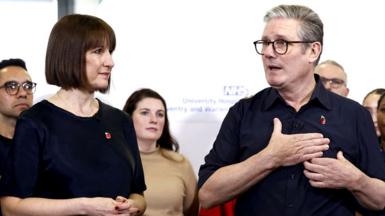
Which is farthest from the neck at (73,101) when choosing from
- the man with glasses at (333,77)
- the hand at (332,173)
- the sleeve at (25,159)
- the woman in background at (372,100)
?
the woman in background at (372,100)

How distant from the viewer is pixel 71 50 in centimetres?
212

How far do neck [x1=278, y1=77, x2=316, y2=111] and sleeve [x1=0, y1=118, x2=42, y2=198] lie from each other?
92 cm

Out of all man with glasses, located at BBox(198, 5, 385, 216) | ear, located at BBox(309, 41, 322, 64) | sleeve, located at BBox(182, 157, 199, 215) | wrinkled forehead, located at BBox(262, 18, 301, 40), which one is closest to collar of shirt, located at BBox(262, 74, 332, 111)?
man with glasses, located at BBox(198, 5, 385, 216)

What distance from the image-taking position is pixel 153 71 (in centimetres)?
408

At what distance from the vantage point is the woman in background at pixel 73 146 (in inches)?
80.2

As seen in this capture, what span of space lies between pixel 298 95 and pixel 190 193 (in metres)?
1.61

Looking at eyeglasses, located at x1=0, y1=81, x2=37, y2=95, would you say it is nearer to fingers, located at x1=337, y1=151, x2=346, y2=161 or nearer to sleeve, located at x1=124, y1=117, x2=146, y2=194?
sleeve, located at x1=124, y1=117, x2=146, y2=194

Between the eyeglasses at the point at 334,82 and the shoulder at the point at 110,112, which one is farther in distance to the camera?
the eyeglasses at the point at 334,82

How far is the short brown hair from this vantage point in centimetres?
212

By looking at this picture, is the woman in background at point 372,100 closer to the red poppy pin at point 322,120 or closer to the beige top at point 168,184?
the beige top at point 168,184

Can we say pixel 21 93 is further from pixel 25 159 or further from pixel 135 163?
pixel 25 159

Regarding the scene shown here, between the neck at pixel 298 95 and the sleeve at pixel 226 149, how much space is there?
0.19 m

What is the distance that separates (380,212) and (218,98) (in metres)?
2.01

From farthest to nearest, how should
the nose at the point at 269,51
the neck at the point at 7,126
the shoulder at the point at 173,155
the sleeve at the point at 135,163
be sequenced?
the shoulder at the point at 173,155
the neck at the point at 7,126
the sleeve at the point at 135,163
the nose at the point at 269,51
